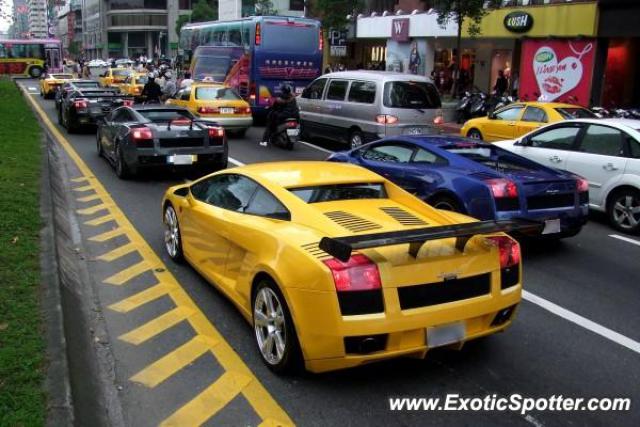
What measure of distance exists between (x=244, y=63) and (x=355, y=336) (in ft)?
61.9

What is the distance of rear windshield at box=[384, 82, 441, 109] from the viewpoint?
48.2 feet

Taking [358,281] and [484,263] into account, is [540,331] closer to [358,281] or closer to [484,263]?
[484,263]

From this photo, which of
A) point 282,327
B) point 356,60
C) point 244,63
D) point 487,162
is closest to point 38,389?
point 282,327

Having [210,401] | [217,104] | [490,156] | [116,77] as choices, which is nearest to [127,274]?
[210,401]

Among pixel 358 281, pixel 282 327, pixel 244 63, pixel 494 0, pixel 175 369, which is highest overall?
pixel 494 0

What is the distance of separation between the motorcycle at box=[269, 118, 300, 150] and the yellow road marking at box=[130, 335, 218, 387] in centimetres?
1169

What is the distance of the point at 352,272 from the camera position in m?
4.03

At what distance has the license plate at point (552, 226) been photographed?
7547mm

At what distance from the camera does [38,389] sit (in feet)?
12.7

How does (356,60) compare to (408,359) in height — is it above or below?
above

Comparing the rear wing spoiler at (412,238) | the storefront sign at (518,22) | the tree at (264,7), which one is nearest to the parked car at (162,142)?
the rear wing spoiler at (412,238)

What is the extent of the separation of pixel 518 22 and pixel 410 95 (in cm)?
1172

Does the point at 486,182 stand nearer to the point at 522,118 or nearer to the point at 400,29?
the point at 522,118

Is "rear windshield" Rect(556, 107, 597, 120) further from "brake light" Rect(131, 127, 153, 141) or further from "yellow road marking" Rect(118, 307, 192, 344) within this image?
"yellow road marking" Rect(118, 307, 192, 344)
